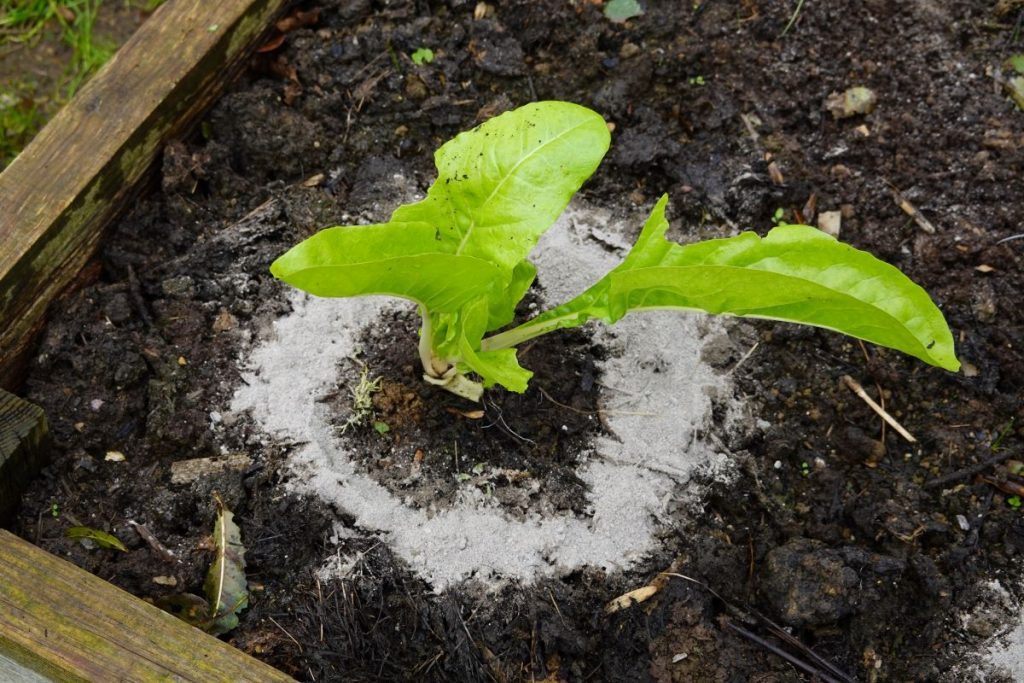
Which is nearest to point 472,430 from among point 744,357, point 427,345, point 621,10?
point 427,345

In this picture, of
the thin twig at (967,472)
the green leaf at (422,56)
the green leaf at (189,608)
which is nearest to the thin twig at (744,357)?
the thin twig at (967,472)

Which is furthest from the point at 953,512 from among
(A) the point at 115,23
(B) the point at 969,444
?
(A) the point at 115,23

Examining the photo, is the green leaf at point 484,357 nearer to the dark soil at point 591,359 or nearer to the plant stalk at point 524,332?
the plant stalk at point 524,332

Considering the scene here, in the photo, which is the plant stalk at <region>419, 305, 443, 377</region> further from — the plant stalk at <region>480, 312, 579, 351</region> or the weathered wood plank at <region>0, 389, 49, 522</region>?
the weathered wood plank at <region>0, 389, 49, 522</region>

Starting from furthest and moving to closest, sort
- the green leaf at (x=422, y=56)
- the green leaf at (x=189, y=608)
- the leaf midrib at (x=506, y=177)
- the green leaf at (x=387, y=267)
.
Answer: the green leaf at (x=422, y=56), the green leaf at (x=189, y=608), the leaf midrib at (x=506, y=177), the green leaf at (x=387, y=267)

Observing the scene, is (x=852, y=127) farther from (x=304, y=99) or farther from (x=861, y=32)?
(x=304, y=99)

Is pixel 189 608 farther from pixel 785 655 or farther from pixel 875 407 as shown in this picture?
pixel 875 407
